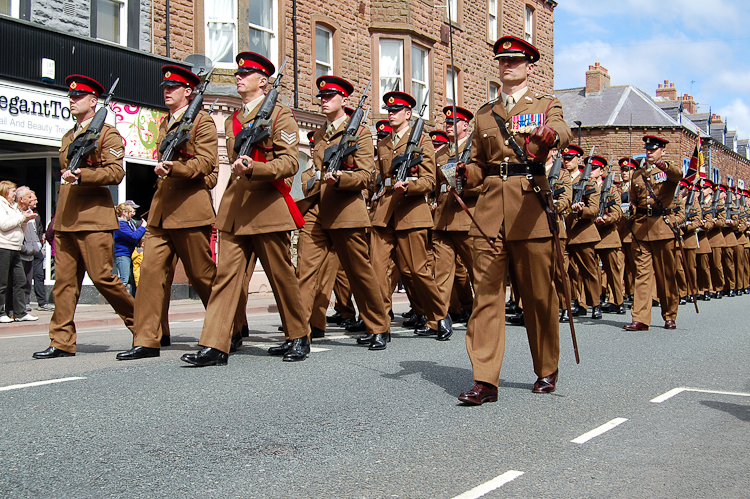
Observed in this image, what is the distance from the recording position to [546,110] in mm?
5551

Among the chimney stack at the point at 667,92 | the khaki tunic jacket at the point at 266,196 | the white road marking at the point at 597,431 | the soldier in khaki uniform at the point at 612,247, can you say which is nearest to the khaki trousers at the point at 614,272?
the soldier in khaki uniform at the point at 612,247

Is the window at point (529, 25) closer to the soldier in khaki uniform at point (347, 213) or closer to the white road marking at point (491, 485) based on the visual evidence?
the soldier in khaki uniform at point (347, 213)

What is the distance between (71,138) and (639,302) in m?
6.73

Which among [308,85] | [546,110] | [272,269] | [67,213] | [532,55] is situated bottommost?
[272,269]

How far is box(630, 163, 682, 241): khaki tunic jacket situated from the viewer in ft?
34.6

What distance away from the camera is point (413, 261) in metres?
8.90

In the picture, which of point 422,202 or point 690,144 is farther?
point 690,144

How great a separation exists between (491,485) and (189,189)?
169 inches

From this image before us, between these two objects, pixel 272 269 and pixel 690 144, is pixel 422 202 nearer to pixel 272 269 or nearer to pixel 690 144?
pixel 272 269

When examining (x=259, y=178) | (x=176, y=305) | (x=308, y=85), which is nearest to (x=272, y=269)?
(x=259, y=178)

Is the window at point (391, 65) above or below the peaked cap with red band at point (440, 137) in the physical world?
above

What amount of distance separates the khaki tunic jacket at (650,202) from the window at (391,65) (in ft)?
44.6

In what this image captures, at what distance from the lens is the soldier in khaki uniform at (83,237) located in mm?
7289

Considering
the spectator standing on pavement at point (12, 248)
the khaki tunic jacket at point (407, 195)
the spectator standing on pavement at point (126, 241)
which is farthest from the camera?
the spectator standing on pavement at point (126, 241)
